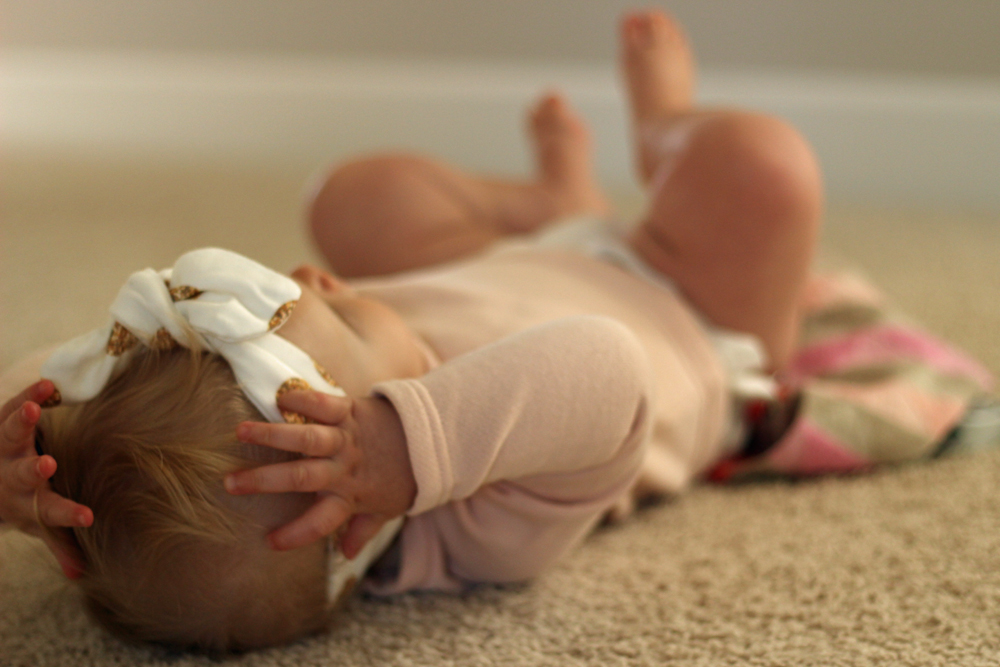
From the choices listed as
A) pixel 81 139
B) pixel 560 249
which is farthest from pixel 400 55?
pixel 560 249

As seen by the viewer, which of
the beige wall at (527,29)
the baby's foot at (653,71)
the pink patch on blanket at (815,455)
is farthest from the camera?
the beige wall at (527,29)

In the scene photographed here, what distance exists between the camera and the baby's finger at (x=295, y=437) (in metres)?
0.47

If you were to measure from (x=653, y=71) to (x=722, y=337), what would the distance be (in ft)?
1.20

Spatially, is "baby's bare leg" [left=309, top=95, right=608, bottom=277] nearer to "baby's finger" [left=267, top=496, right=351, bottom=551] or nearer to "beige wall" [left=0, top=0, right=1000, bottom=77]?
"baby's finger" [left=267, top=496, right=351, bottom=551]

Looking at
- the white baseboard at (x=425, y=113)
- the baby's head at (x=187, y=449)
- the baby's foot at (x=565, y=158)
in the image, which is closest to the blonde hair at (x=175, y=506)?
the baby's head at (x=187, y=449)

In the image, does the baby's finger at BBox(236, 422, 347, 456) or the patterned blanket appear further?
the patterned blanket

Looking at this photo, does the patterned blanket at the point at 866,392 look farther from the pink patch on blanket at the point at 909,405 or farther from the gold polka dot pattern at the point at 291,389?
the gold polka dot pattern at the point at 291,389

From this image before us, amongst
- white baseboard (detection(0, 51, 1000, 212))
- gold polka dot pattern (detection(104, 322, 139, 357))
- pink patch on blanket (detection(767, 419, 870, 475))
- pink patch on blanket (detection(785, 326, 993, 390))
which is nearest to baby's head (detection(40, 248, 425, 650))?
gold polka dot pattern (detection(104, 322, 139, 357))

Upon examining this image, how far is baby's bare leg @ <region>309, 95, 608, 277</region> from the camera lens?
94cm

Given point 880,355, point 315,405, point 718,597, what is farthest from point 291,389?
point 880,355

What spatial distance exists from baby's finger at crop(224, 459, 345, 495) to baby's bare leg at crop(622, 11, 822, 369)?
445 mm

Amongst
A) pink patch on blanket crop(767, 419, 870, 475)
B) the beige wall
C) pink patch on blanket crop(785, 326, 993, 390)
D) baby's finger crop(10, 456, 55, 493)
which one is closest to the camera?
baby's finger crop(10, 456, 55, 493)

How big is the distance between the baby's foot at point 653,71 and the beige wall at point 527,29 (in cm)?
55

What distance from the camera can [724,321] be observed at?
84cm
